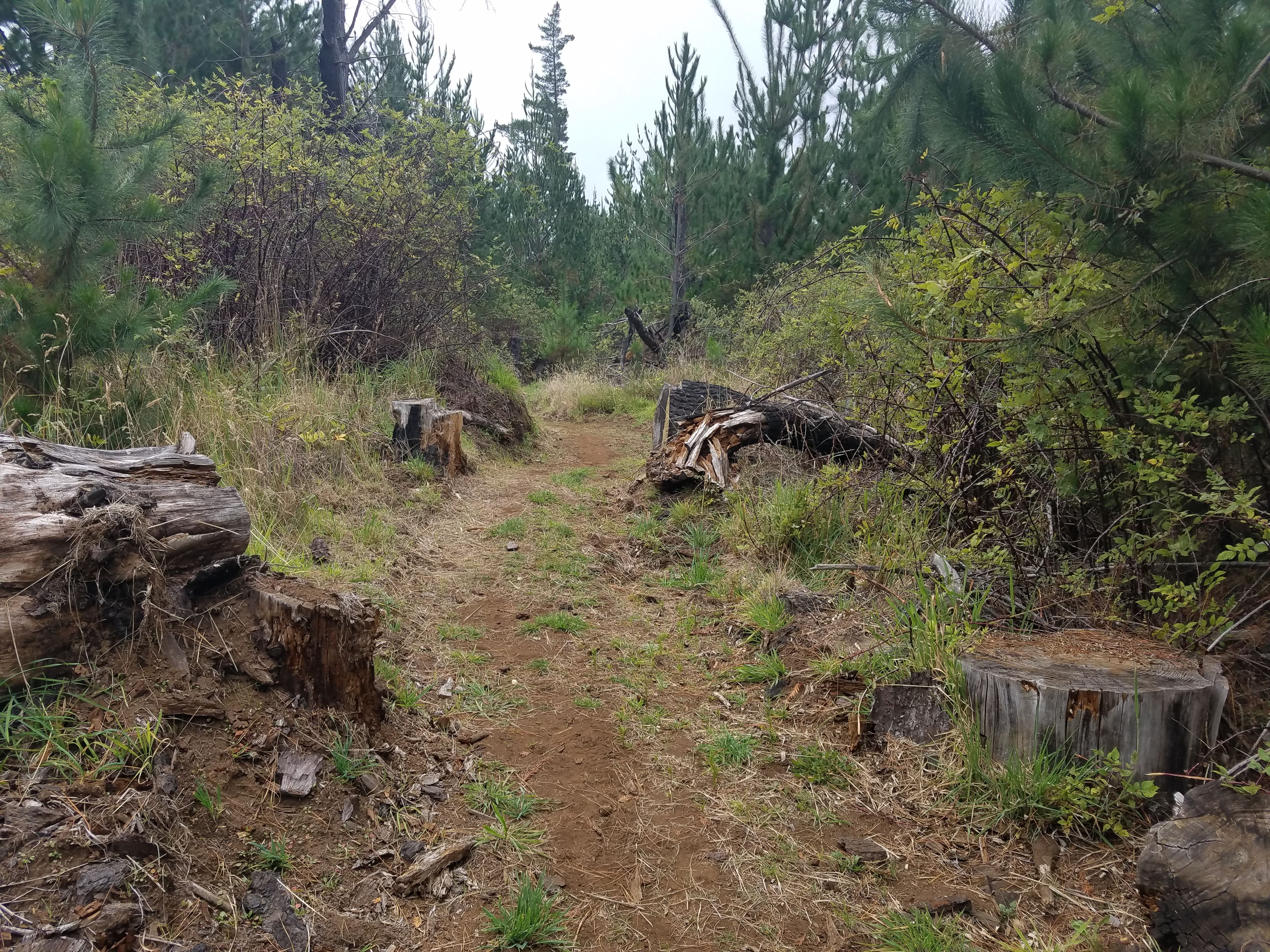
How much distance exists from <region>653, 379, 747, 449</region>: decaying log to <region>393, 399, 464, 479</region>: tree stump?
6.89 feet

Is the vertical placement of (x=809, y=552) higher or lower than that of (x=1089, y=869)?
higher

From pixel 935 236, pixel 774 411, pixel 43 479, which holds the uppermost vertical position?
pixel 935 236

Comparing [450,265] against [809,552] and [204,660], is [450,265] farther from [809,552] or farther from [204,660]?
[204,660]

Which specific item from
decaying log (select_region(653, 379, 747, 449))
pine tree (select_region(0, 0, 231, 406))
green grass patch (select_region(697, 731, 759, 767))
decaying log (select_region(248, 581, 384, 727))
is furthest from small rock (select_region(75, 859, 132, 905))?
decaying log (select_region(653, 379, 747, 449))

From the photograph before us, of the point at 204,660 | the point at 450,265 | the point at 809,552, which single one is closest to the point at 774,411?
the point at 809,552

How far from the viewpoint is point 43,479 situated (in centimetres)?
239

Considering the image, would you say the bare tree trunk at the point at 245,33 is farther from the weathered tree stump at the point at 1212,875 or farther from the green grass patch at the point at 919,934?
the weathered tree stump at the point at 1212,875

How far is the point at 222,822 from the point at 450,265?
8547 millimetres

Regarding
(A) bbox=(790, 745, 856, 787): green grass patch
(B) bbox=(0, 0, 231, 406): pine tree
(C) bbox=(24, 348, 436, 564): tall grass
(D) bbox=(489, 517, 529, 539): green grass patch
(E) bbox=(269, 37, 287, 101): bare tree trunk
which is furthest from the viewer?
(E) bbox=(269, 37, 287, 101): bare tree trunk

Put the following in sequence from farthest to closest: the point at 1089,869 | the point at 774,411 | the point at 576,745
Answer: the point at 774,411 → the point at 576,745 → the point at 1089,869

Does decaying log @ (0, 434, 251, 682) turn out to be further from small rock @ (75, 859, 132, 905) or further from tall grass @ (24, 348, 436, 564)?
tall grass @ (24, 348, 436, 564)

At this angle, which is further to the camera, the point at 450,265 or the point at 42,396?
the point at 450,265

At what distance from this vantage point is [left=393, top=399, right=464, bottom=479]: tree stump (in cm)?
688

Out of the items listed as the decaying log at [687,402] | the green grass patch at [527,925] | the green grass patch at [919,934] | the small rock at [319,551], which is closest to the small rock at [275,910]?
the green grass patch at [527,925]
